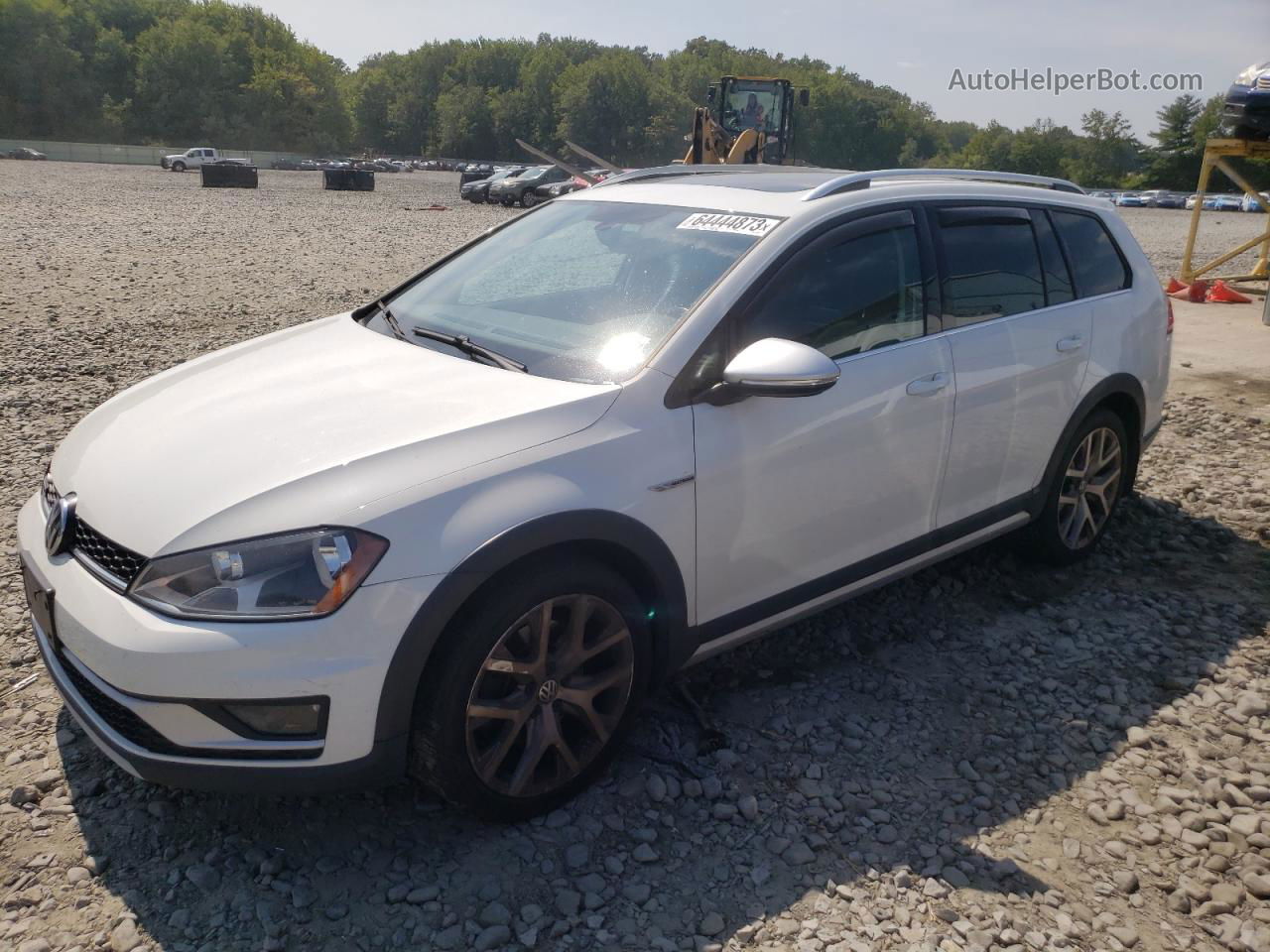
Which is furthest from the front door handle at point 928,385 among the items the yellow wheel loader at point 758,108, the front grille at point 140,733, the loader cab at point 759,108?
the loader cab at point 759,108

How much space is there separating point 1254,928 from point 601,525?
2.00 metres

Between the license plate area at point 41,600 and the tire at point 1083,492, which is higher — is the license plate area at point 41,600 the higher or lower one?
the higher one

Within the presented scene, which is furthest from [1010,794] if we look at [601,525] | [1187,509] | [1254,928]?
[1187,509]

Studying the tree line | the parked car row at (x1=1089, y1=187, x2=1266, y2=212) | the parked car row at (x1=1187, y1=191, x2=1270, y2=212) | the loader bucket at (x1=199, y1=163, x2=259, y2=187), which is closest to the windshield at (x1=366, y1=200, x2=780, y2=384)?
the loader bucket at (x1=199, y1=163, x2=259, y2=187)

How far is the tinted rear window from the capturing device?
4.56 metres

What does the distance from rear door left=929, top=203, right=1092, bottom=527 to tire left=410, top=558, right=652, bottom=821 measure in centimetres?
158

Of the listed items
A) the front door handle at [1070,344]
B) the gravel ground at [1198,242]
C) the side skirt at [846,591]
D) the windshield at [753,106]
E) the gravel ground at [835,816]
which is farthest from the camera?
the windshield at [753,106]

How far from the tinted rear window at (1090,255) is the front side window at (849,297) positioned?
115cm

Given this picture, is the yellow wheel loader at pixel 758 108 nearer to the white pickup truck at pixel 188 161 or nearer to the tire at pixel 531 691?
the tire at pixel 531 691

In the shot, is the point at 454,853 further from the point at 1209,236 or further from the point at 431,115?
the point at 431,115

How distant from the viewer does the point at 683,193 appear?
390 centimetres

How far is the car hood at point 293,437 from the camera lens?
2574 millimetres

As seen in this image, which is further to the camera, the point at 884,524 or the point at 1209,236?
the point at 1209,236

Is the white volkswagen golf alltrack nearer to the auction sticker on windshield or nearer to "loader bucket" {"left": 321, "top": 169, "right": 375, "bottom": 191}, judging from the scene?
the auction sticker on windshield
